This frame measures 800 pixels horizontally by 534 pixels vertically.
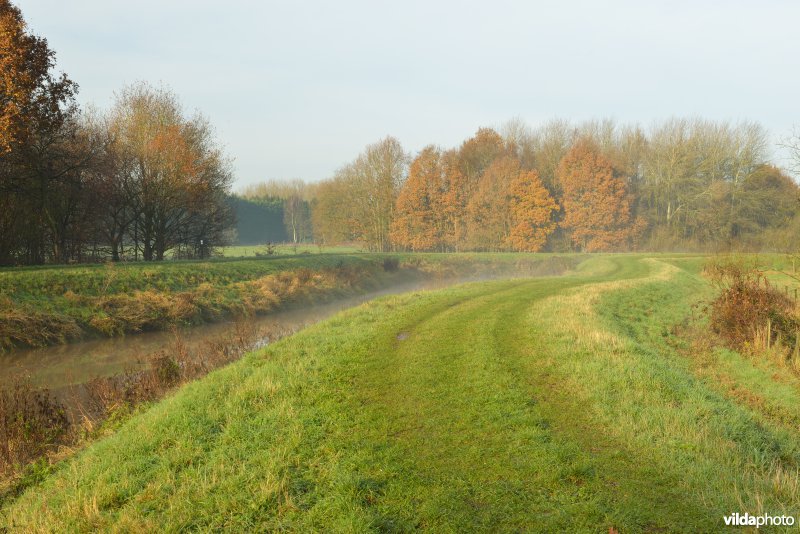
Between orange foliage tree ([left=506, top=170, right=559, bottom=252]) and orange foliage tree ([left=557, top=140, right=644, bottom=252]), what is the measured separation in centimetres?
260

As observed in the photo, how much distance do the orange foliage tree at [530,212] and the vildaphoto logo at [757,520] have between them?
2103 inches

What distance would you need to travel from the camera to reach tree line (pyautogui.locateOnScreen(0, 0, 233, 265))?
21.2m

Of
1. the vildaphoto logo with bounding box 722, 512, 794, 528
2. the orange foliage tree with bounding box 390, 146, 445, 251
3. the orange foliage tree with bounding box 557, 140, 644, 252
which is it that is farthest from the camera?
the orange foliage tree with bounding box 390, 146, 445, 251

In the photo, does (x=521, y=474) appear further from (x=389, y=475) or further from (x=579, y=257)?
(x=579, y=257)

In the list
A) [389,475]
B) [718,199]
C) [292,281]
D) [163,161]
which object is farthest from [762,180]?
[389,475]

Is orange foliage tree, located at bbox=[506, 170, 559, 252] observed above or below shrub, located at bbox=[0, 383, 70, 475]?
above

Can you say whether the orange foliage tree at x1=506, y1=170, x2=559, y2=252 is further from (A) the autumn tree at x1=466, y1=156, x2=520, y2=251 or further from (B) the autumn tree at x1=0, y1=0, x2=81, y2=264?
(B) the autumn tree at x1=0, y1=0, x2=81, y2=264

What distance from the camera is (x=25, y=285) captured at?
19.6 meters

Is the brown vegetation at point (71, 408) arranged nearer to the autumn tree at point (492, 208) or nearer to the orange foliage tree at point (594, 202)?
the autumn tree at point (492, 208)

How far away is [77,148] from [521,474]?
31.0 meters

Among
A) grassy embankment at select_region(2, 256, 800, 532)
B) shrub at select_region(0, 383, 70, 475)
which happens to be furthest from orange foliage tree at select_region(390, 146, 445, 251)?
shrub at select_region(0, 383, 70, 475)

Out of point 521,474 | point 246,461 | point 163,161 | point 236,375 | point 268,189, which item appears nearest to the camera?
point 521,474

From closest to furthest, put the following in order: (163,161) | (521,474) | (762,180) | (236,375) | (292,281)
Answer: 1. (521,474)
2. (236,375)
3. (292,281)
4. (163,161)
5. (762,180)

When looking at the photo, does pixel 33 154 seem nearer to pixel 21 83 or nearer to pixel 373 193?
pixel 21 83
